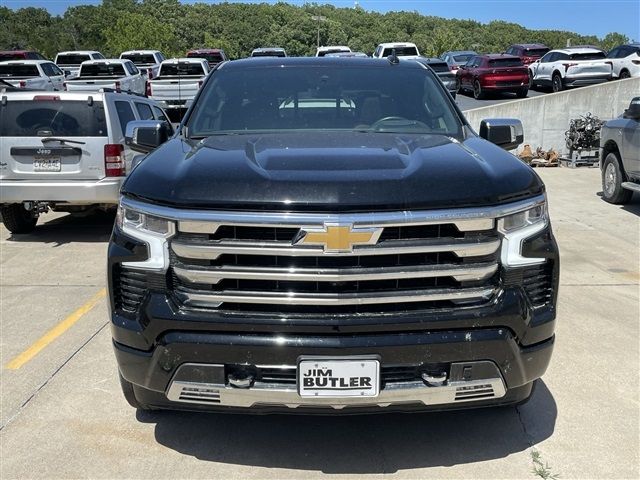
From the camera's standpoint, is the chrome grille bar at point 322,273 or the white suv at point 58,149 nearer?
the chrome grille bar at point 322,273

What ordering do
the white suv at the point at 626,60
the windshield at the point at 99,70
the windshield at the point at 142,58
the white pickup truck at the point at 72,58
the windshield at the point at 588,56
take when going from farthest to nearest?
the windshield at the point at 142,58, the white pickup truck at the point at 72,58, the windshield at the point at 588,56, the white suv at the point at 626,60, the windshield at the point at 99,70

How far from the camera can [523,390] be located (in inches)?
136

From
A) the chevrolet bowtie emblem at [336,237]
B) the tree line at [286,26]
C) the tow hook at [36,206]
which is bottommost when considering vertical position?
the tow hook at [36,206]

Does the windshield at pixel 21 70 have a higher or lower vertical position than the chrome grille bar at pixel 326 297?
higher

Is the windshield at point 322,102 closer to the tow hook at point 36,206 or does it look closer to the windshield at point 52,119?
the windshield at point 52,119

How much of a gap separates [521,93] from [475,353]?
25.7m

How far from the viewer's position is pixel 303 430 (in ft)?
12.5

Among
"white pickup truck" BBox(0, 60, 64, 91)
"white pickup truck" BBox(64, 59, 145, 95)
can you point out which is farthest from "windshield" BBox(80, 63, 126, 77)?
"white pickup truck" BBox(0, 60, 64, 91)

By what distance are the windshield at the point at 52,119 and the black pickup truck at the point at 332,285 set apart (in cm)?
564

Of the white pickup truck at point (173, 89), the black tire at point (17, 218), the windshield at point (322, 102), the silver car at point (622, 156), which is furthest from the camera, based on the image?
the white pickup truck at point (173, 89)

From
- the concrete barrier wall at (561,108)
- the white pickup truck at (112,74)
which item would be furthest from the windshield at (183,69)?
the concrete barrier wall at (561,108)

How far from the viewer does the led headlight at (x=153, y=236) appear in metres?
3.08

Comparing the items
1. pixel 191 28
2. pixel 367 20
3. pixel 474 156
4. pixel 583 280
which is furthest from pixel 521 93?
pixel 367 20

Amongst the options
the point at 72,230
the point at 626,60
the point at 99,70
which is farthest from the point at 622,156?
the point at 626,60
